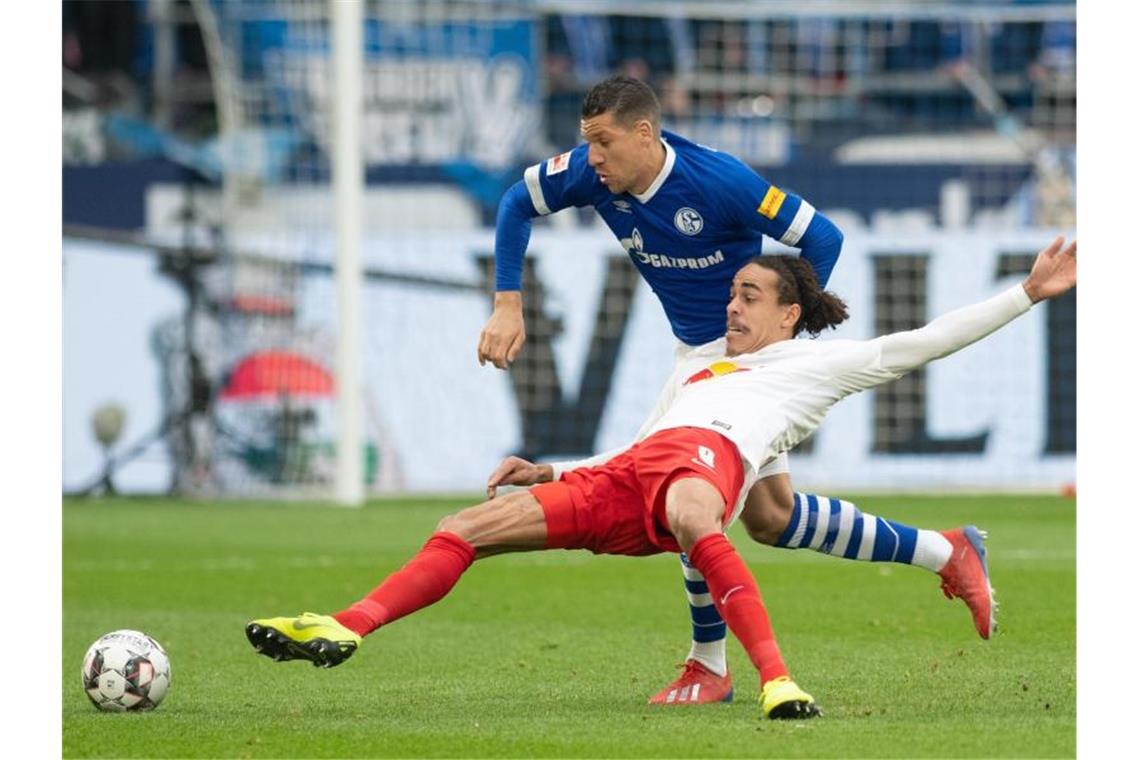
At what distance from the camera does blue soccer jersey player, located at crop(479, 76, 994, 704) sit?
6.99 metres

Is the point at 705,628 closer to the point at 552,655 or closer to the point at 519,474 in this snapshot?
the point at 519,474

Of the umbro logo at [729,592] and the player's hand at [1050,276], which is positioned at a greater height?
the player's hand at [1050,276]

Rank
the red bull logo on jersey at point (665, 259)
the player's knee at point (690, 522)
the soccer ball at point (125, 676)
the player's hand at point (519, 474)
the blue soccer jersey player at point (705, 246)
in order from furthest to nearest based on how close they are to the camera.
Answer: the red bull logo on jersey at point (665, 259) → the blue soccer jersey player at point (705, 246) → the player's hand at point (519, 474) → the soccer ball at point (125, 676) → the player's knee at point (690, 522)

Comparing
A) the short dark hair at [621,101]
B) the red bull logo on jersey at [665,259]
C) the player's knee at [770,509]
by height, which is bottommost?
the player's knee at [770,509]

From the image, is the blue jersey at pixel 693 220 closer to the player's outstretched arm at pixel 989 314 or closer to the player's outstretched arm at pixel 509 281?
the player's outstretched arm at pixel 509 281

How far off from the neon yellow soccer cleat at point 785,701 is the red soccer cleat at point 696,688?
3.20 feet

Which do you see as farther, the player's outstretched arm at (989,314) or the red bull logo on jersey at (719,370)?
the red bull logo on jersey at (719,370)

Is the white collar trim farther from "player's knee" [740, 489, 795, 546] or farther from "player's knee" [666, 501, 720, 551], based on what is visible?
"player's knee" [666, 501, 720, 551]

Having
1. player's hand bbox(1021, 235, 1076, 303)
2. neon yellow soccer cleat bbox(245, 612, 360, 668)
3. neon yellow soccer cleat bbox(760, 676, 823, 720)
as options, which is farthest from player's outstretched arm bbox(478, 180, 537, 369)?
player's hand bbox(1021, 235, 1076, 303)

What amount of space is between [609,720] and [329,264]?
13.9 m

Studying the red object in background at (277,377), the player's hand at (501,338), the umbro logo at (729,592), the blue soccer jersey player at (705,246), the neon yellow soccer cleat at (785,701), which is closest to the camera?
the neon yellow soccer cleat at (785,701)

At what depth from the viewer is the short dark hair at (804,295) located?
22.2 ft

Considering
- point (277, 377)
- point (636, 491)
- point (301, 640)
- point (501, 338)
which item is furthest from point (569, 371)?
point (301, 640)

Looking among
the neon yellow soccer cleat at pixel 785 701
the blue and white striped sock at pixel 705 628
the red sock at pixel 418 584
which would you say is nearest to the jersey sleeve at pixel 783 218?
A: the blue and white striped sock at pixel 705 628
